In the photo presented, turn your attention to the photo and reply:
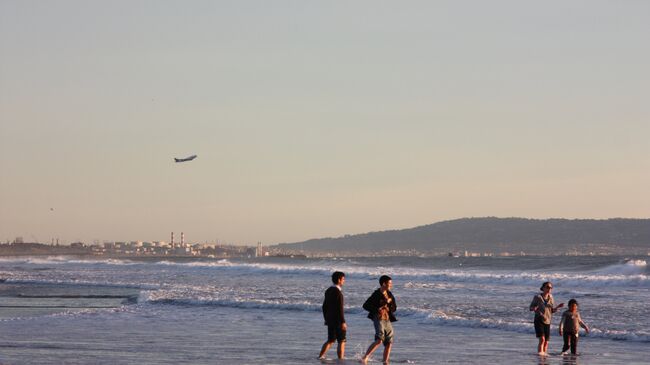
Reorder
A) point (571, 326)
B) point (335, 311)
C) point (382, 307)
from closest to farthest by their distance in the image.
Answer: point (382, 307)
point (335, 311)
point (571, 326)

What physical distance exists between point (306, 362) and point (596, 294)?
25.0m

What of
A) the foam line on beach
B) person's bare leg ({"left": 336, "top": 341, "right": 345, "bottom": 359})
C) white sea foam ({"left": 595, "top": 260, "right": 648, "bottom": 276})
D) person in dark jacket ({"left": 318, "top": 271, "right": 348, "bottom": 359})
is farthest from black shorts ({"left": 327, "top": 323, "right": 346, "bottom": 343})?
white sea foam ({"left": 595, "top": 260, "right": 648, "bottom": 276})

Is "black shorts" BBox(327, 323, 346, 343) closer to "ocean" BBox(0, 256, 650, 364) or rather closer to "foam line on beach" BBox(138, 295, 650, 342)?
"ocean" BBox(0, 256, 650, 364)

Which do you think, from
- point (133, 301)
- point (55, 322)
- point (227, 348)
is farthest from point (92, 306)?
point (227, 348)

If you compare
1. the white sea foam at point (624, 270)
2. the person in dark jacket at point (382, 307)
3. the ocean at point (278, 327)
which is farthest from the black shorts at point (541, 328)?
the white sea foam at point (624, 270)

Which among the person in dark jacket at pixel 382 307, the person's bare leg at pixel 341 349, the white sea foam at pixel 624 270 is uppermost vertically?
the white sea foam at pixel 624 270

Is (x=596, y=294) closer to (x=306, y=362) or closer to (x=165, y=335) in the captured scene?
(x=165, y=335)

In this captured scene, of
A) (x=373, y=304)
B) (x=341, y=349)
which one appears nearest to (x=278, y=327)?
(x=341, y=349)

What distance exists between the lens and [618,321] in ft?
90.1

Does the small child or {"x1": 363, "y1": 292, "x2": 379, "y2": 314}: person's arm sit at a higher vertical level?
{"x1": 363, "y1": 292, "x2": 379, "y2": 314}: person's arm

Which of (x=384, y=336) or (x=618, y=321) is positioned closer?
(x=384, y=336)

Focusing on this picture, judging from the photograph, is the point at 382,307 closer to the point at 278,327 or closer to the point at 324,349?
the point at 324,349

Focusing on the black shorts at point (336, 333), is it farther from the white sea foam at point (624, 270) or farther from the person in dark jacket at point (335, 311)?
the white sea foam at point (624, 270)

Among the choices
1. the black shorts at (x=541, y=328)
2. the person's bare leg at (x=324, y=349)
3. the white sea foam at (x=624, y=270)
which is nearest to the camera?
the person's bare leg at (x=324, y=349)
